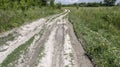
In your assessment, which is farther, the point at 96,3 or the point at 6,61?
the point at 96,3

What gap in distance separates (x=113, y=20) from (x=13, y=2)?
20.4 meters

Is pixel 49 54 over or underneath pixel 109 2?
over

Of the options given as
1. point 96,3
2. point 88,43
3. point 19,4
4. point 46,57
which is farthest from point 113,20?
point 96,3

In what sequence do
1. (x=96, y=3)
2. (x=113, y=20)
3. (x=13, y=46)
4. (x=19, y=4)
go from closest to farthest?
(x=13, y=46) → (x=113, y=20) → (x=19, y=4) → (x=96, y=3)

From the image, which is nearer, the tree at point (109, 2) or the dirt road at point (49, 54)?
the dirt road at point (49, 54)

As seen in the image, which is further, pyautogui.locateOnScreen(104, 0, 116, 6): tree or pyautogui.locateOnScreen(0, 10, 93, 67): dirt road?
pyautogui.locateOnScreen(104, 0, 116, 6): tree

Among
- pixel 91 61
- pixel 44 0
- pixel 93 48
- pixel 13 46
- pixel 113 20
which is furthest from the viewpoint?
pixel 44 0

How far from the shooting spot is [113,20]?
105ft

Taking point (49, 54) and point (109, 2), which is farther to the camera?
point (109, 2)

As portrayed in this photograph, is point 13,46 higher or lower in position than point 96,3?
higher

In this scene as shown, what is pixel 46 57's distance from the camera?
14461 mm

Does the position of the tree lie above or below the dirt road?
below

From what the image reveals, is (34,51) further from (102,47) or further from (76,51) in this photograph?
(102,47)

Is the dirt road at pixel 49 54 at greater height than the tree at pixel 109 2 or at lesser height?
greater
